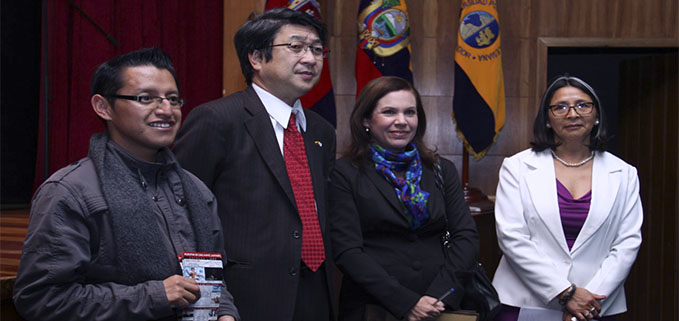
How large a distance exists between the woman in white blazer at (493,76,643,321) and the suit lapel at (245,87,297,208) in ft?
3.27

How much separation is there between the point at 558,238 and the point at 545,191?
19 centimetres

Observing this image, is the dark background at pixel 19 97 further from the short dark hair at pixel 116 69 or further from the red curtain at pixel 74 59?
the short dark hair at pixel 116 69

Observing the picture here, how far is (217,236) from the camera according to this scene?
161 centimetres

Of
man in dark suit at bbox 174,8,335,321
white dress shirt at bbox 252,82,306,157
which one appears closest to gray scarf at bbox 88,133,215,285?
man in dark suit at bbox 174,8,335,321

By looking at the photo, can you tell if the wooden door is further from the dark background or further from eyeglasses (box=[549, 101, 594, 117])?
the dark background

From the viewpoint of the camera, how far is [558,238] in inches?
90.9

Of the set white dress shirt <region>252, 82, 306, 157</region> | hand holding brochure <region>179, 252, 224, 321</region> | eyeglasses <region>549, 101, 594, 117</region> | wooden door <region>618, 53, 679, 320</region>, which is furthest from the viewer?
wooden door <region>618, 53, 679, 320</region>

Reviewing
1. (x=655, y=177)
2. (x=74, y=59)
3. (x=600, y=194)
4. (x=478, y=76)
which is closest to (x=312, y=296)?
(x=600, y=194)

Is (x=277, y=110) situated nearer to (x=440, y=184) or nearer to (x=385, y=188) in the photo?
(x=385, y=188)

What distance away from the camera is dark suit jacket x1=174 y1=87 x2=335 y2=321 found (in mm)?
1826

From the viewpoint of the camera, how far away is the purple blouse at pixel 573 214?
233 centimetres

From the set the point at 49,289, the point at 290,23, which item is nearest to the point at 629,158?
the point at 290,23

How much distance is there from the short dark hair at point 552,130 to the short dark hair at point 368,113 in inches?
21.2

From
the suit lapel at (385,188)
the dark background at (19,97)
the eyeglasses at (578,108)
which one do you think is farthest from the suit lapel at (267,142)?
the dark background at (19,97)
